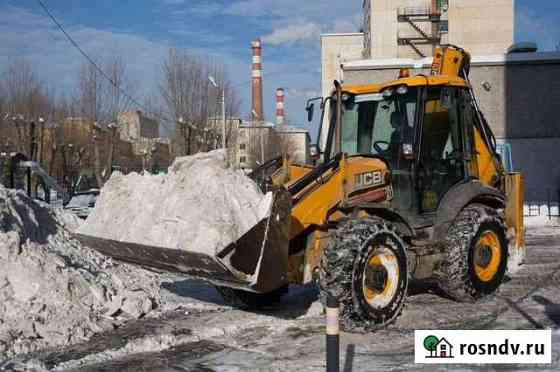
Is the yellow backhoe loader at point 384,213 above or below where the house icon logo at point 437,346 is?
above

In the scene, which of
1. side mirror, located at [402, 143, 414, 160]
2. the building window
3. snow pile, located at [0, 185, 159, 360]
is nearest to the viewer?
snow pile, located at [0, 185, 159, 360]

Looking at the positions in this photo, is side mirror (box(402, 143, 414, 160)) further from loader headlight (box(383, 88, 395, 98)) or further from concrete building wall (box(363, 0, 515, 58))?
concrete building wall (box(363, 0, 515, 58))

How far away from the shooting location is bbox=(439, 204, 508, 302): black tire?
25.9 ft

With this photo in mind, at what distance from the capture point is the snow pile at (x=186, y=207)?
20.2 ft

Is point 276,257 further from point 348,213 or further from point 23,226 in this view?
point 23,226

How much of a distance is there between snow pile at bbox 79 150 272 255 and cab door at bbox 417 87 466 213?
245cm

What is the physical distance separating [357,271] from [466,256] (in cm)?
196

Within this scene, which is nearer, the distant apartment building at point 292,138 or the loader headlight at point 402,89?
the loader headlight at point 402,89

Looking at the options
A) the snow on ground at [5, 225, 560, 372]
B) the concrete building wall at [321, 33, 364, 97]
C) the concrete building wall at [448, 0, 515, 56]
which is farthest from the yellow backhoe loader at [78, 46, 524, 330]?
the concrete building wall at [321, 33, 364, 97]

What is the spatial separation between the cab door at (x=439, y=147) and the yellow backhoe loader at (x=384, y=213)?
0.01 metres

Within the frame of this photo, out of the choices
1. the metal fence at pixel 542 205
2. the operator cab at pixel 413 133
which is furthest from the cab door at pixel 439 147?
the metal fence at pixel 542 205

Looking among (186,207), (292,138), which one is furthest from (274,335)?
(292,138)

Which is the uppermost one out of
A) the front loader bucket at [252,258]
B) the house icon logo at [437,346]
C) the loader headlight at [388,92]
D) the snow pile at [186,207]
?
the loader headlight at [388,92]

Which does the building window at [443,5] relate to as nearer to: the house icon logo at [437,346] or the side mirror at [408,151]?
the side mirror at [408,151]
